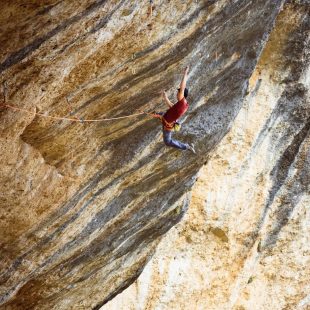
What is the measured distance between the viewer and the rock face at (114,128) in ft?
24.2

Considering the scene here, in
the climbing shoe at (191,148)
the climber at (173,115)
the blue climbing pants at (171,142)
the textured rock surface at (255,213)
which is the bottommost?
the textured rock surface at (255,213)

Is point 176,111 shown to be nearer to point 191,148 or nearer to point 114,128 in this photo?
point 114,128

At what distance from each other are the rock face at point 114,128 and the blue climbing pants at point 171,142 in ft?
0.83

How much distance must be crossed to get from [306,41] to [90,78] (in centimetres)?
466

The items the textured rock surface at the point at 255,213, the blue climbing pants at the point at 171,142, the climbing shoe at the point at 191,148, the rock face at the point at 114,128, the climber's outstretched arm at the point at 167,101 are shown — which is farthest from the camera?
the textured rock surface at the point at 255,213

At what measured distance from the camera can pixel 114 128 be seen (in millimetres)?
8453

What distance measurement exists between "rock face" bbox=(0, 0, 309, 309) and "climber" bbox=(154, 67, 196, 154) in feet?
0.92

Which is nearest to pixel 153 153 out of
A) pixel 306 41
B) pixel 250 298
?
pixel 306 41

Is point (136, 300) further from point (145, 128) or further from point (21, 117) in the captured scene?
point (21, 117)

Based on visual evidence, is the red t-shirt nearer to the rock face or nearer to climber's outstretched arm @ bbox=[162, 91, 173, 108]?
climber's outstretched arm @ bbox=[162, 91, 173, 108]

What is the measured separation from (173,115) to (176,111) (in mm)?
110

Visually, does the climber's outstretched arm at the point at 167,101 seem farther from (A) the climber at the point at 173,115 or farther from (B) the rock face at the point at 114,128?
(B) the rock face at the point at 114,128

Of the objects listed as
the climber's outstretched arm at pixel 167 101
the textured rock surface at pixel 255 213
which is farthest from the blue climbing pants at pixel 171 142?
the textured rock surface at pixel 255 213

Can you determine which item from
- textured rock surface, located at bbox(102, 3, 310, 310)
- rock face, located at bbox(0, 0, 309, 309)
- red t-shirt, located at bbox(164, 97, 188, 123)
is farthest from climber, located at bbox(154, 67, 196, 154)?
textured rock surface, located at bbox(102, 3, 310, 310)
